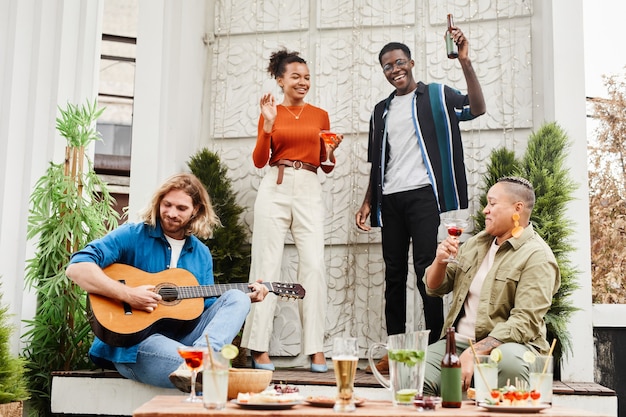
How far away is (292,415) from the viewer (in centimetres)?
216

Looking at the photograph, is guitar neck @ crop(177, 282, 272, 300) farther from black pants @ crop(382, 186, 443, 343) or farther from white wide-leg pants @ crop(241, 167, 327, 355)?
black pants @ crop(382, 186, 443, 343)

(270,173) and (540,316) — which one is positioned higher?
(270,173)

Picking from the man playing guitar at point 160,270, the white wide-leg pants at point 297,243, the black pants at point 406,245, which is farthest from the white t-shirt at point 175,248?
the black pants at point 406,245

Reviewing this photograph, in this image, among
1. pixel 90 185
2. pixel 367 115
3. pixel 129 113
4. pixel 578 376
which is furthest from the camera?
pixel 129 113

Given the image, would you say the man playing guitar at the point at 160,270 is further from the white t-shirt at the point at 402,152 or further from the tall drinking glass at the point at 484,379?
the tall drinking glass at the point at 484,379

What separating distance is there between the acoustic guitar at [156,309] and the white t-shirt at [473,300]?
34.7 inches

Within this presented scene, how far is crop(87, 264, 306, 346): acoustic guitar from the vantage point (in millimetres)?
3695

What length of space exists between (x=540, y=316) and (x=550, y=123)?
1.60 meters

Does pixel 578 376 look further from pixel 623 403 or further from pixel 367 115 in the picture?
pixel 367 115

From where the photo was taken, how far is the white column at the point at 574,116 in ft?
14.8

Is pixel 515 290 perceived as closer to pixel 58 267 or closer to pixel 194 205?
pixel 194 205

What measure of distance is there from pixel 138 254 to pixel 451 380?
2.09 m

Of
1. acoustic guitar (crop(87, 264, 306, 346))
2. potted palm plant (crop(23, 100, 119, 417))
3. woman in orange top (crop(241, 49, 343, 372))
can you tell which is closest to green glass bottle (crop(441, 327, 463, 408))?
acoustic guitar (crop(87, 264, 306, 346))

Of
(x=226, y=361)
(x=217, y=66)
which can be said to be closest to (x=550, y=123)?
(x=217, y=66)
